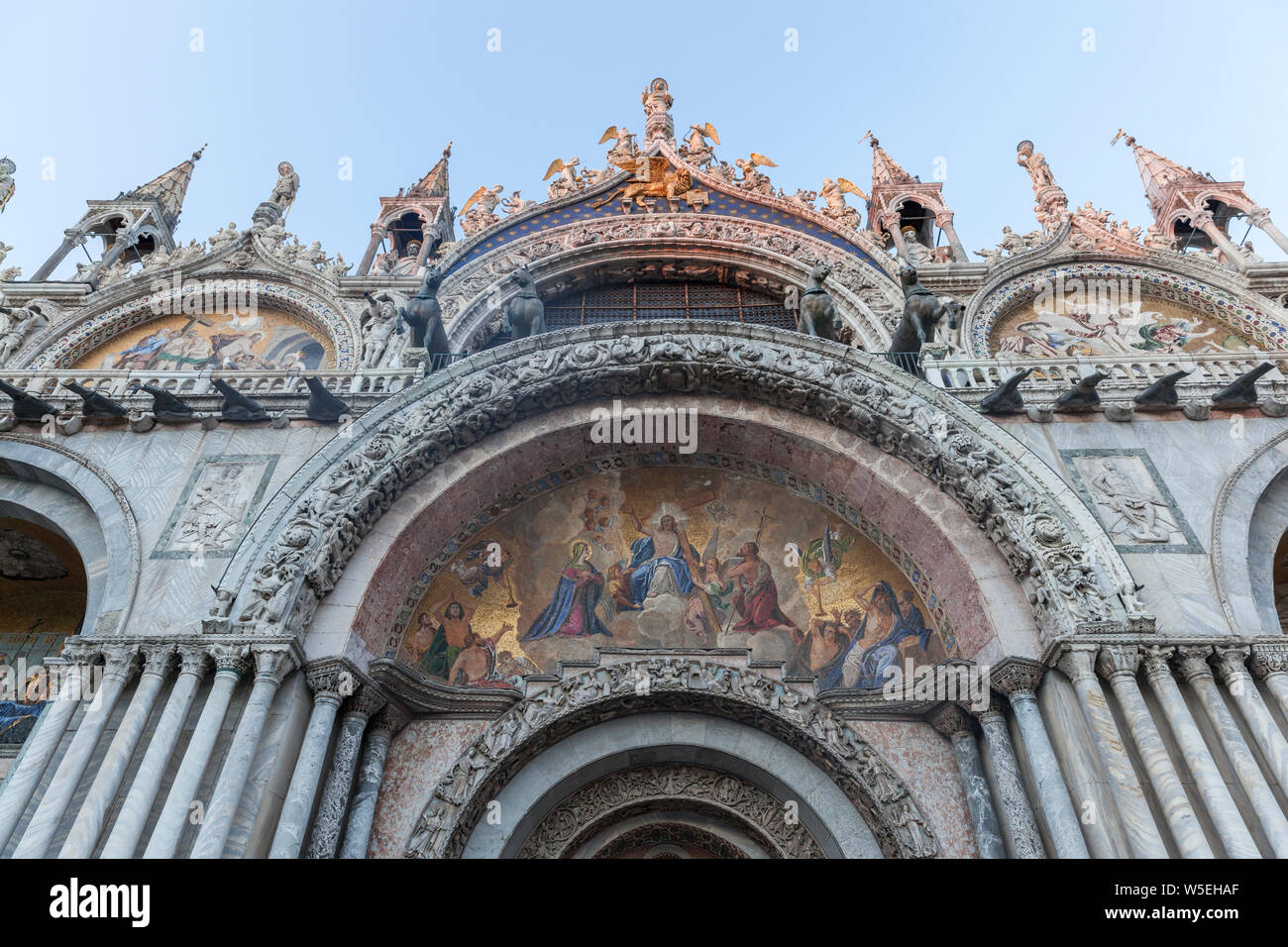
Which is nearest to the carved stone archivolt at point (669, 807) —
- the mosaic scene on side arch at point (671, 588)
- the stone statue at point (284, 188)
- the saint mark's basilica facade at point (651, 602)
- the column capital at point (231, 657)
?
the saint mark's basilica facade at point (651, 602)

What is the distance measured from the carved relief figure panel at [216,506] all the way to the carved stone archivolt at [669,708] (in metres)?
3.24

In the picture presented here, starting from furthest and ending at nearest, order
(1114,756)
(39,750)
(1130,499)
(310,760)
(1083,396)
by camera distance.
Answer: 1. (1083,396)
2. (1130,499)
3. (310,760)
4. (39,750)
5. (1114,756)

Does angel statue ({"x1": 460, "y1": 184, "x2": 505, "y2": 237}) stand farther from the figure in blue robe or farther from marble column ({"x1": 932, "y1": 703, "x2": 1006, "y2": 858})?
marble column ({"x1": 932, "y1": 703, "x2": 1006, "y2": 858})

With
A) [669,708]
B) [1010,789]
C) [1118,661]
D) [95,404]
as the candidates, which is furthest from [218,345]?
[1118,661]

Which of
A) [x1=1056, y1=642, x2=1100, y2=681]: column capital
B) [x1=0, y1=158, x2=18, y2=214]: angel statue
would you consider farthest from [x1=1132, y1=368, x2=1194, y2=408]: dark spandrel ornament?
[x1=0, y1=158, x2=18, y2=214]: angel statue

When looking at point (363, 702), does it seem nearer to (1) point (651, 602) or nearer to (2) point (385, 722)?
(2) point (385, 722)

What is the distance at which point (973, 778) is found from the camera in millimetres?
7500

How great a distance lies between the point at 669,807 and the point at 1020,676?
373 cm

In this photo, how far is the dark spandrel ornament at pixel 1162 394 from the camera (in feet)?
29.2
